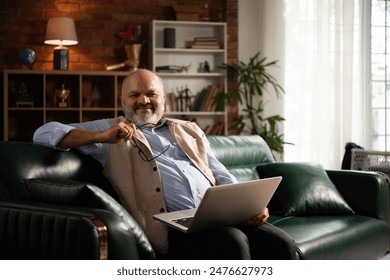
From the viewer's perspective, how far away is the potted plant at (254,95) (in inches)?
241

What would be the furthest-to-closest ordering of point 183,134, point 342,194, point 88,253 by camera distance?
point 342,194
point 183,134
point 88,253

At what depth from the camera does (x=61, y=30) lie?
19.5 ft

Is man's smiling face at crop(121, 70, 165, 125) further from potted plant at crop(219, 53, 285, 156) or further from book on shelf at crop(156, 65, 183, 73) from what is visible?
book on shelf at crop(156, 65, 183, 73)

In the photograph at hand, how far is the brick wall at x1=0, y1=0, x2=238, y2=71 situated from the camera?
621 cm

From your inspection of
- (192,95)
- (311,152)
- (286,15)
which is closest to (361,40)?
(286,15)

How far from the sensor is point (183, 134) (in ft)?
9.80

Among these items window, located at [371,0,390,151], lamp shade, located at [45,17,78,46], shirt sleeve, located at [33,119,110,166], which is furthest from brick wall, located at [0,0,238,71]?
shirt sleeve, located at [33,119,110,166]

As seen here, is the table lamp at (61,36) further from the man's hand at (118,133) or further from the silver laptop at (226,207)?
the silver laptop at (226,207)

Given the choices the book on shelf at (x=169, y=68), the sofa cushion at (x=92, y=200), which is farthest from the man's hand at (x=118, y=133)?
the book on shelf at (x=169, y=68)

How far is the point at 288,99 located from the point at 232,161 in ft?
9.64

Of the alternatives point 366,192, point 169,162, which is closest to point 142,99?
point 169,162

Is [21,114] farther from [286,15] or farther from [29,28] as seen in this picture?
[286,15]

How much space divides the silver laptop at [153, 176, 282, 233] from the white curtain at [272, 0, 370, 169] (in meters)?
3.96

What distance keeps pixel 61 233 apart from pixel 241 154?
1.90 metres
